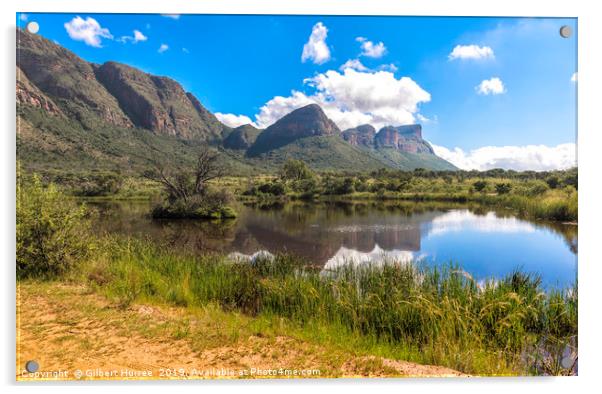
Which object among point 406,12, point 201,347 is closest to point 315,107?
point 406,12

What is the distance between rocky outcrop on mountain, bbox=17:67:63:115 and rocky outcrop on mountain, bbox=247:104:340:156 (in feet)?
13.7

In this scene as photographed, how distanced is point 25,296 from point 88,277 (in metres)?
1.02

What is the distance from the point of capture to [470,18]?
3861 millimetres

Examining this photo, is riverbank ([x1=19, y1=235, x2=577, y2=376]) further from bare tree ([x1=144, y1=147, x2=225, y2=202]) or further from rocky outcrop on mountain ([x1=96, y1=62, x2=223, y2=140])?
bare tree ([x1=144, y1=147, x2=225, y2=202])

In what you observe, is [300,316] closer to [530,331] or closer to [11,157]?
[530,331]

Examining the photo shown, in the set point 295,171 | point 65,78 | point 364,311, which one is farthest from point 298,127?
point 65,78

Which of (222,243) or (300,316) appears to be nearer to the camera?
(300,316)

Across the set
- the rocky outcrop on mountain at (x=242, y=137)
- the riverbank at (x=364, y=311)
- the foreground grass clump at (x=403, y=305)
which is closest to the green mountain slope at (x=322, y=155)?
the rocky outcrop on mountain at (x=242, y=137)

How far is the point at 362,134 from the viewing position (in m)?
7.64

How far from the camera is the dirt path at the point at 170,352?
2.90 metres

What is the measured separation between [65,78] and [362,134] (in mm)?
8350
